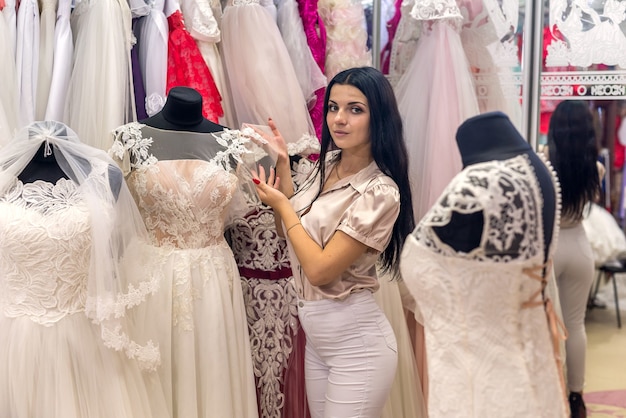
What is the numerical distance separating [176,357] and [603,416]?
6.33ft

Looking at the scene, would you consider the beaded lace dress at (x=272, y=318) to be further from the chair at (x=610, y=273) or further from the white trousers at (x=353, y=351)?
the chair at (x=610, y=273)

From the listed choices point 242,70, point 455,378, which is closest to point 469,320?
point 455,378

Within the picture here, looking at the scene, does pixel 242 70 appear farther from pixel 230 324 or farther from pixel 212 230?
pixel 230 324

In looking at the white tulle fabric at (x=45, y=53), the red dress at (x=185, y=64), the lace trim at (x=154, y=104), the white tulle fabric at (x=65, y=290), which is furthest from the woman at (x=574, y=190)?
the white tulle fabric at (x=45, y=53)

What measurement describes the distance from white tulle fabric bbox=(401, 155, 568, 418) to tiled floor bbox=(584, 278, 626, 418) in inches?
68.3

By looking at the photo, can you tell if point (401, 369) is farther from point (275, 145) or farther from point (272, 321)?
point (275, 145)

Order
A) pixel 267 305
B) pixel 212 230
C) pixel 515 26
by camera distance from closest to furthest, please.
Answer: pixel 212 230, pixel 267 305, pixel 515 26

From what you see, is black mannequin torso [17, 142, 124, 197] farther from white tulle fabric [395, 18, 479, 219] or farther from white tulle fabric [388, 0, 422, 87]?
white tulle fabric [388, 0, 422, 87]

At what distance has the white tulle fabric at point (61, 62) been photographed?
2391mm

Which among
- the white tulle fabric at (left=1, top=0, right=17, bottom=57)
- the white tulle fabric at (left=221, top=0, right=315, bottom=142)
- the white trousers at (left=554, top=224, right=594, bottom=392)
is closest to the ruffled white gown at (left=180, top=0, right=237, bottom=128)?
the white tulle fabric at (left=221, top=0, right=315, bottom=142)

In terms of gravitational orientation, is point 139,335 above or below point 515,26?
below

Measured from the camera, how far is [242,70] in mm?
2695

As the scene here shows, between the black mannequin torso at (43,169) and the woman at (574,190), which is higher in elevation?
the black mannequin torso at (43,169)

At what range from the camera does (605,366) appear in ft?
10.2
